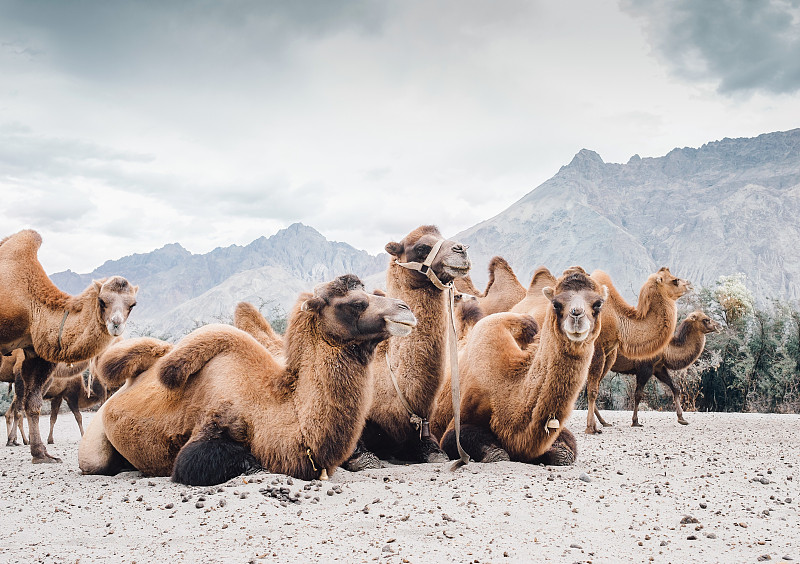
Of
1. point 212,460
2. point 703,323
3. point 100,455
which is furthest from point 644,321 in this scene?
point 100,455

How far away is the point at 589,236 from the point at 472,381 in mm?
84890

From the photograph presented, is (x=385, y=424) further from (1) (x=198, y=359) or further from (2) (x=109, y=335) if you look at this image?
(2) (x=109, y=335)

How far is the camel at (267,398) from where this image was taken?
14.2 feet

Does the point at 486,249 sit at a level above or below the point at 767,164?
below

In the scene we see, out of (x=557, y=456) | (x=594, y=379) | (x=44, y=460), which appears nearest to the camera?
(x=557, y=456)

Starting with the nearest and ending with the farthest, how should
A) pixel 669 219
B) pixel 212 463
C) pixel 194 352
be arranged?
pixel 212 463 → pixel 194 352 → pixel 669 219

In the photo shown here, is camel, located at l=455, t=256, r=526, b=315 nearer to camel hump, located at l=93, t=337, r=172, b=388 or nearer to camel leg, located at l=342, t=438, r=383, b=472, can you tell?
camel leg, located at l=342, t=438, r=383, b=472

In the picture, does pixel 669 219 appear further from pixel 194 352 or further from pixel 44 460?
pixel 194 352

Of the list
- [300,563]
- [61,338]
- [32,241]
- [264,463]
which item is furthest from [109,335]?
[300,563]

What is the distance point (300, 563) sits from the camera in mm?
3012

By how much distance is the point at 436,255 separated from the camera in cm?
560

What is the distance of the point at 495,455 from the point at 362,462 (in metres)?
1.18

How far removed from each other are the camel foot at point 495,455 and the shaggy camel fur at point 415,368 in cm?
43

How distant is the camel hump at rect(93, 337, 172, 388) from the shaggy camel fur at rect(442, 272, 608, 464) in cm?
283
